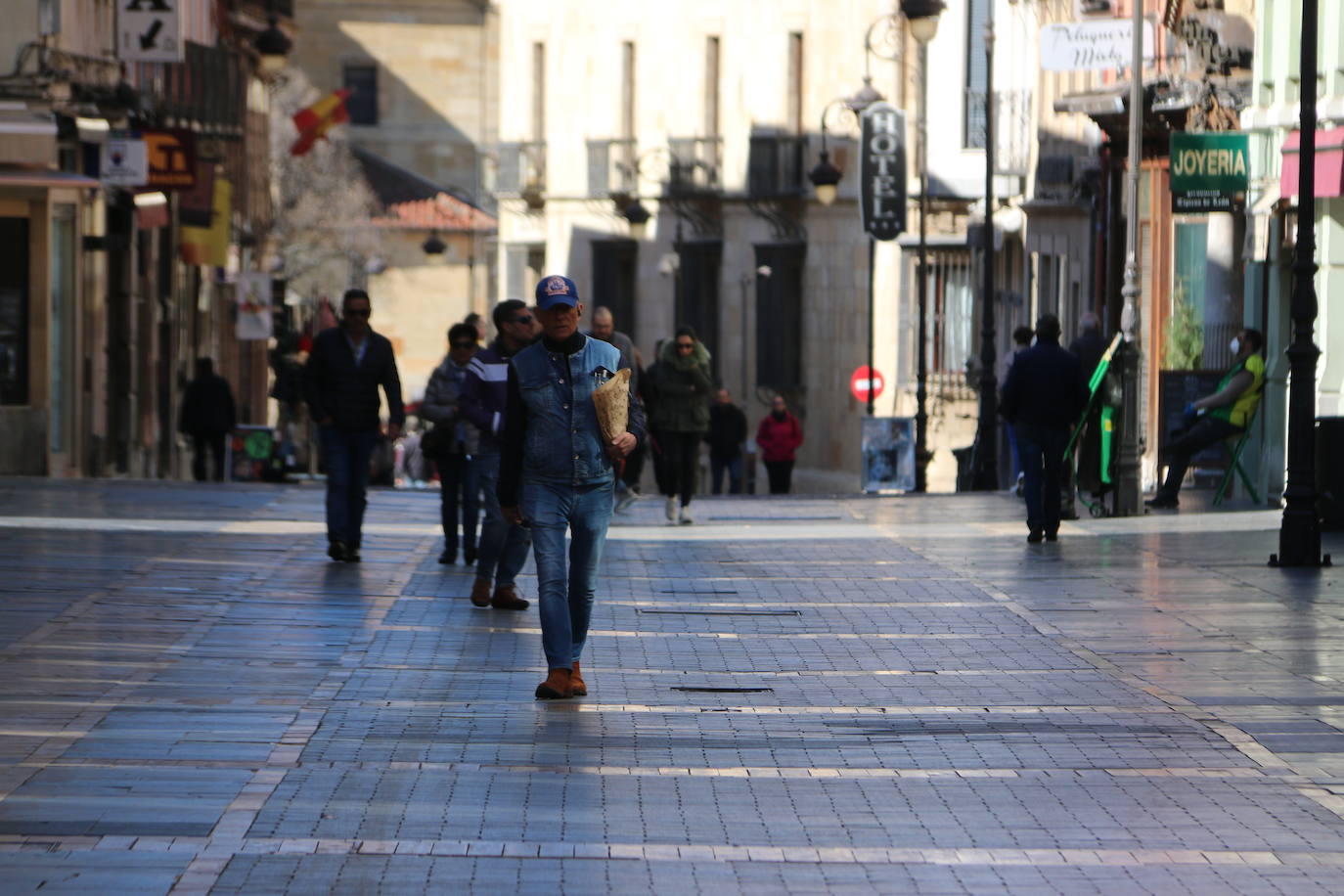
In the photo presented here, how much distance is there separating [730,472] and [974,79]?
9196 millimetres

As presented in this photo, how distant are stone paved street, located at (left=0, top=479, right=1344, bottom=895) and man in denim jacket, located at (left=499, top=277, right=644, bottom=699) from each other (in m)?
0.61

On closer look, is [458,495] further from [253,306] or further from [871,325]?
[253,306]

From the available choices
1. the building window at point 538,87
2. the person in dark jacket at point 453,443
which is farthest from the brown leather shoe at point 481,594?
the building window at point 538,87

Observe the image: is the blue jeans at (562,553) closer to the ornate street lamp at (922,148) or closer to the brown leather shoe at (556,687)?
the brown leather shoe at (556,687)

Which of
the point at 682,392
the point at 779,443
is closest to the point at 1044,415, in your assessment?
the point at 682,392

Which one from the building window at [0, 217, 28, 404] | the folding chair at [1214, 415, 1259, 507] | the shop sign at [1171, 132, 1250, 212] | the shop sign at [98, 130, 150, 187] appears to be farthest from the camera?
the shop sign at [98, 130, 150, 187]

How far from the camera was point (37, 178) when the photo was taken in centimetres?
2947

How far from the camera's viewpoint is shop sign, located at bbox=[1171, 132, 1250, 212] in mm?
26016

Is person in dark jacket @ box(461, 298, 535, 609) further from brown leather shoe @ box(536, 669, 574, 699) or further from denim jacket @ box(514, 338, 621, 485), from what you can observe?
brown leather shoe @ box(536, 669, 574, 699)

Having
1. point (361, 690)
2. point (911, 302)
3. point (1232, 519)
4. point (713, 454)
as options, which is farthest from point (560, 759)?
point (911, 302)

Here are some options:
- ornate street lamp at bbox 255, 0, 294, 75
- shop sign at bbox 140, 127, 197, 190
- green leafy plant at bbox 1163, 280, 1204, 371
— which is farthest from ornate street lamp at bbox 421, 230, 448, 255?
green leafy plant at bbox 1163, 280, 1204, 371

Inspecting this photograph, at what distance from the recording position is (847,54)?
1882 inches

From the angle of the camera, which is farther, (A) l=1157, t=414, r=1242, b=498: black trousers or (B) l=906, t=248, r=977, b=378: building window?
(B) l=906, t=248, r=977, b=378: building window

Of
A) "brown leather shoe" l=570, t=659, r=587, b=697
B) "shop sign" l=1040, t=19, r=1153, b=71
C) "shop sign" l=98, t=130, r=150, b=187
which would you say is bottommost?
"brown leather shoe" l=570, t=659, r=587, b=697
